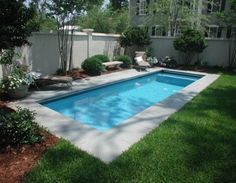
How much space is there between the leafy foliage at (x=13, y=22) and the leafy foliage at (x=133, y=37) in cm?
1098

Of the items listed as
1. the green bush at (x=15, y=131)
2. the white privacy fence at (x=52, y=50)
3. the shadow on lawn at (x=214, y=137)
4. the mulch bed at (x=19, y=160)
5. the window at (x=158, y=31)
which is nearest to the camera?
the mulch bed at (x=19, y=160)

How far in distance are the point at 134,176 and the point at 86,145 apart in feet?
4.25

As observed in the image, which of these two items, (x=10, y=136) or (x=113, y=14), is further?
(x=113, y=14)

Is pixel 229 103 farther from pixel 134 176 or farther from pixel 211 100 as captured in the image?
pixel 134 176

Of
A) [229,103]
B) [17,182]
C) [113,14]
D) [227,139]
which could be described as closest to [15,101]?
[17,182]

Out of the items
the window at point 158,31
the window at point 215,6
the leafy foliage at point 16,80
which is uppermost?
the window at point 215,6

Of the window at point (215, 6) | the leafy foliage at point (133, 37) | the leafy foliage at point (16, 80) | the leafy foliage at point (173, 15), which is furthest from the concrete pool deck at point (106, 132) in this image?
the window at point (215, 6)

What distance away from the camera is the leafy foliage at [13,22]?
4.20 metres

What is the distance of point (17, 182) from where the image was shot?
3330 millimetres

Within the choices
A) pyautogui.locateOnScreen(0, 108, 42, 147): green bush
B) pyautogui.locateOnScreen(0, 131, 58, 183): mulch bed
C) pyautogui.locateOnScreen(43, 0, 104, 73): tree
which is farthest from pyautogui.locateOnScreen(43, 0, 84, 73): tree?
pyautogui.locateOnScreen(0, 131, 58, 183): mulch bed

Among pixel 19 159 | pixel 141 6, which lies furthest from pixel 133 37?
pixel 19 159

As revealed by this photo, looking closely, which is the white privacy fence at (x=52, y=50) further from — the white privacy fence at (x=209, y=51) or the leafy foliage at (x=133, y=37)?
the white privacy fence at (x=209, y=51)

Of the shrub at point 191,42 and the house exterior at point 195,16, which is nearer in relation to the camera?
the shrub at point 191,42

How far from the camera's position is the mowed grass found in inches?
138
